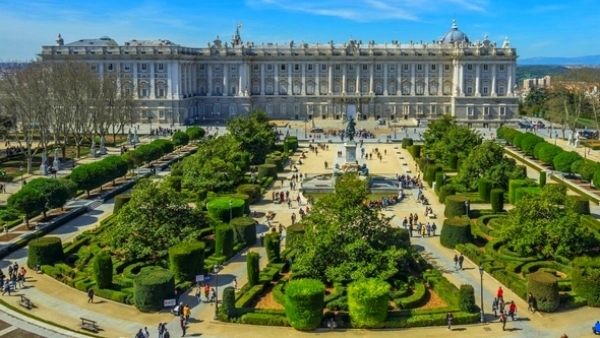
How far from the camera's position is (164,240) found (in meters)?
35.4

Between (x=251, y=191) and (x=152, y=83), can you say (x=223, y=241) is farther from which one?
(x=152, y=83)

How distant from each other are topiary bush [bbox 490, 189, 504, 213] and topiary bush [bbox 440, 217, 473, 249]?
8.22 metres

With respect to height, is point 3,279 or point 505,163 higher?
point 505,163

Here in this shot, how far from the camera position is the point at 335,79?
4719 inches

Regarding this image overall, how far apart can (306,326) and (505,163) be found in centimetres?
3180

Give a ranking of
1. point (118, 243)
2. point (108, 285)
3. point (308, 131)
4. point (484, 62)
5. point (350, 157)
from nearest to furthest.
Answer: point (108, 285) < point (118, 243) < point (350, 157) < point (308, 131) < point (484, 62)

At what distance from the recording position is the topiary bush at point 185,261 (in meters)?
32.6

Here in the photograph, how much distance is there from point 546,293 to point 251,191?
27044mm

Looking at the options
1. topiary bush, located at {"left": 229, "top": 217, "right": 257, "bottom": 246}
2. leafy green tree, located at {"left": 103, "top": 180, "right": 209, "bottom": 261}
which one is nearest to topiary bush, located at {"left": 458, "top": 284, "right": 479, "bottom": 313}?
leafy green tree, located at {"left": 103, "top": 180, "right": 209, "bottom": 261}

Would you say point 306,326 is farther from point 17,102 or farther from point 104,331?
point 17,102

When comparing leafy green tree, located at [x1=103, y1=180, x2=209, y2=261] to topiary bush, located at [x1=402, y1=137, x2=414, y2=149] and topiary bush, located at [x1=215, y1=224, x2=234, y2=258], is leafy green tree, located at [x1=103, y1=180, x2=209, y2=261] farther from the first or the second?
topiary bush, located at [x1=402, y1=137, x2=414, y2=149]

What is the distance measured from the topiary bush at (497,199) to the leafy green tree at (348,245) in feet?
52.3

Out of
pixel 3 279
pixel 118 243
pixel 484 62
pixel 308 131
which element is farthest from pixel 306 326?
pixel 484 62

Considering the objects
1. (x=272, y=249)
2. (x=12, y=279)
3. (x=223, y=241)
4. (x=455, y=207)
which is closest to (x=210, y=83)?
(x=455, y=207)
